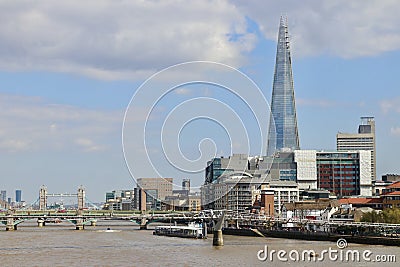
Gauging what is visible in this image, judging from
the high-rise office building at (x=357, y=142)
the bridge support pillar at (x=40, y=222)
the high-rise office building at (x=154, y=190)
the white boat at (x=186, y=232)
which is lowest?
the bridge support pillar at (x=40, y=222)

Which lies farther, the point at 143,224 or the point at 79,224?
the point at 143,224

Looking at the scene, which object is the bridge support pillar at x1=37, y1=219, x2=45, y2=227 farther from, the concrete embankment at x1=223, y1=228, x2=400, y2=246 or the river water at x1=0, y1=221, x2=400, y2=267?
the river water at x1=0, y1=221, x2=400, y2=267

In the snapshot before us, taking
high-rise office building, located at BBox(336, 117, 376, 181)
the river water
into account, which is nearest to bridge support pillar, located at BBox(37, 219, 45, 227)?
the river water

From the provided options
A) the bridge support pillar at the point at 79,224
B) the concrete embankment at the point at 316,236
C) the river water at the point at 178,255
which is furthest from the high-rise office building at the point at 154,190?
the river water at the point at 178,255

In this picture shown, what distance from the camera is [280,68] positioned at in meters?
131

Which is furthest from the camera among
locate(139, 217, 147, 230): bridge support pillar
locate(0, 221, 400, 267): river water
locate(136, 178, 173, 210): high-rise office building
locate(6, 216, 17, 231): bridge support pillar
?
locate(136, 178, 173, 210): high-rise office building

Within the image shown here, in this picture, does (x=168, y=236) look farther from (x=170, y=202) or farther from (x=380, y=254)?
(x=170, y=202)

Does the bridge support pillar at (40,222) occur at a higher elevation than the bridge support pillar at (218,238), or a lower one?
lower

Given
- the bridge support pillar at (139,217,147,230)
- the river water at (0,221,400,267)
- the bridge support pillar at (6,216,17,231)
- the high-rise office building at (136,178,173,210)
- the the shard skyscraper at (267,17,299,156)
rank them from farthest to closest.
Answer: the the shard skyscraper at (267,17,299,156)
the high-rise office building at (136,178,173,210)
the bridge support pillar at (139,217,147,230)
the bridge support pillar at (6,216,17,231)
the river water at (0,221,400,267)

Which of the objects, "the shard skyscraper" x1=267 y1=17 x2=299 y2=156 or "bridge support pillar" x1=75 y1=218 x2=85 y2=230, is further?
"the shard skyscraper" x1=267 y1=17 x2=299 y2=156

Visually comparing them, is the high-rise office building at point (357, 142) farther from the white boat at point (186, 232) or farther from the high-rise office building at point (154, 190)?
the white boat at point (186, 232)

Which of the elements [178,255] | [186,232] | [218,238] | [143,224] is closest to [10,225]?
[143,224]

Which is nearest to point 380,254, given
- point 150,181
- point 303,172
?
point 150,181

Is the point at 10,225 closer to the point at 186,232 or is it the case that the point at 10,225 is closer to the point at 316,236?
the point at 186,232
